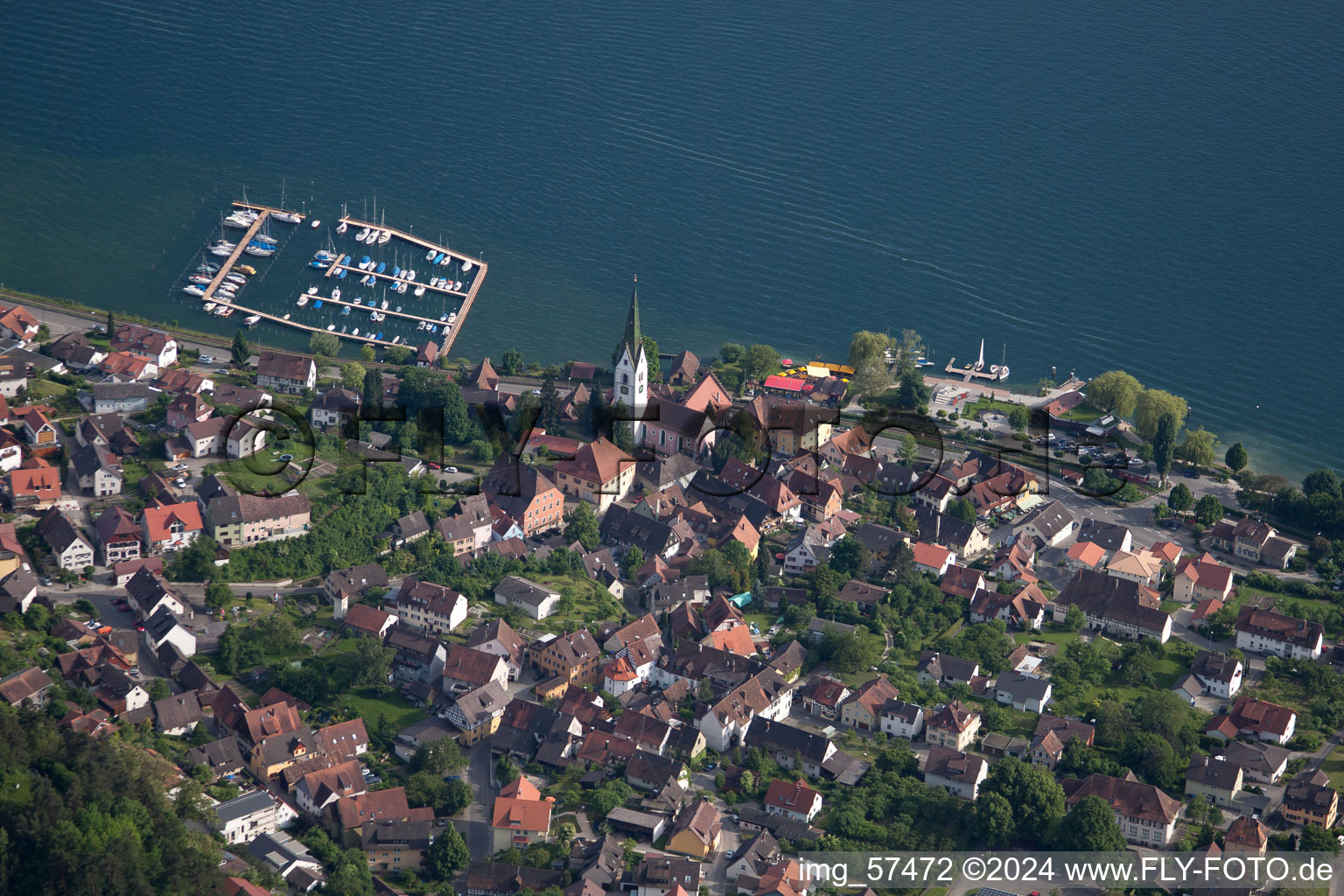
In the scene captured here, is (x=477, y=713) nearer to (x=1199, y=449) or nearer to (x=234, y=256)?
(x=1199, y=449)

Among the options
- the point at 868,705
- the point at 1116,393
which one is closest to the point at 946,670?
the point at 868,705

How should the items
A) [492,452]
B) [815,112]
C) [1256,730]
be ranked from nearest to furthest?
[1256,730] → [492,452] → [815,112]

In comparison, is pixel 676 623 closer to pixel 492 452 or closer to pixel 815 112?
pixel 492 452

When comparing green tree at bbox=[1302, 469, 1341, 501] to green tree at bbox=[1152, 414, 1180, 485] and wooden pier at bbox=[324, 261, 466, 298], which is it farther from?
wooden pier at bbox=[324, 261, 466, 298]

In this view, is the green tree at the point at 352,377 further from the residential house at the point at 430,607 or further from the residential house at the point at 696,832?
the residential house at the point at 696,832

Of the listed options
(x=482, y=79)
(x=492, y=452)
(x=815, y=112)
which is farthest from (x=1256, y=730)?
(x=482, y=79)

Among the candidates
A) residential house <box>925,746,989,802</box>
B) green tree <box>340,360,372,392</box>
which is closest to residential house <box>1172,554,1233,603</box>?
residential house <box>925,746,989,802</box>

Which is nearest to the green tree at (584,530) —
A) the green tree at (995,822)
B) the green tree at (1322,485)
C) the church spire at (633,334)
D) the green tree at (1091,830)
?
the church spire at (633,334)
